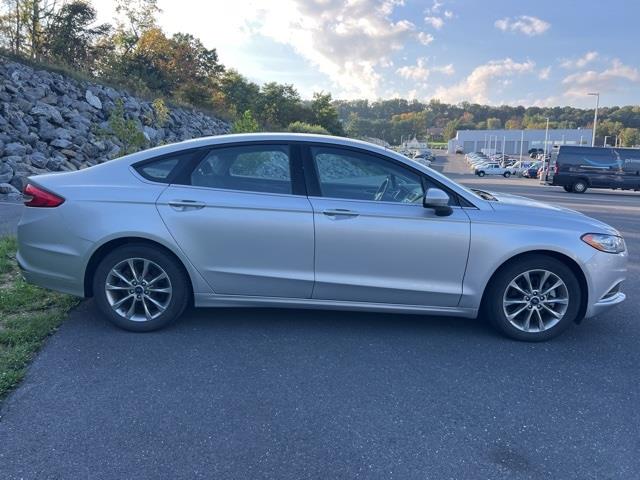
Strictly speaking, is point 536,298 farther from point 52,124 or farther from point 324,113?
point 324,113

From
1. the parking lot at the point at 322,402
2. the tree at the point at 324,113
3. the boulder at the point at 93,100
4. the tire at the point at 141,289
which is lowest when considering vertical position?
the parking lot at the point at 322,402

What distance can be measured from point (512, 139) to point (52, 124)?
120 metres

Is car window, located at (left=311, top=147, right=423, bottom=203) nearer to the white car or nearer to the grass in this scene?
the grass

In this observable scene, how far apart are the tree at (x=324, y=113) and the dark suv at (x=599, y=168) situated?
4253cm

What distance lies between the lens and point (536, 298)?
4062 mm

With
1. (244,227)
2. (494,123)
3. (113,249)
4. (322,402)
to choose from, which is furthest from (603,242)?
(494,123)

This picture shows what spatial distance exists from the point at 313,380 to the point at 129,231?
6.01 ft

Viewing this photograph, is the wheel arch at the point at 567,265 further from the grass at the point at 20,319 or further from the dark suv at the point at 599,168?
the dark suv at the point at 599,168

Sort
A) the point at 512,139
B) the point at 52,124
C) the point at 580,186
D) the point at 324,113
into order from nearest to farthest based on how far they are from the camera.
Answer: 1. the point at 52,124
2. the point at 580,186
3. the point at 324,113
4. the point at 512,139

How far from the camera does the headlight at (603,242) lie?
4.05m

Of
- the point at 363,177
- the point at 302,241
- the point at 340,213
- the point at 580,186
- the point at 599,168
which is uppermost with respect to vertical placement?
the point at 599,168

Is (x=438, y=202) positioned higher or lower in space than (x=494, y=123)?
lower

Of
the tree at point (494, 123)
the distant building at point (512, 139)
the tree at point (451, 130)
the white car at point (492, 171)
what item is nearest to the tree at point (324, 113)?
the white car at point (492, 171)

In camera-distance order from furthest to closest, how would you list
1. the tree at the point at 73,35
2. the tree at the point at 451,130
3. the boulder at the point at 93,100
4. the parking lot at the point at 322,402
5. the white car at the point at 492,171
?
the tree at the point at 451,130, the white car at the point at 492,171, the tree at the point at 73,35, the boulder at the point at 93,100, the parking lot at the point at 322,402
